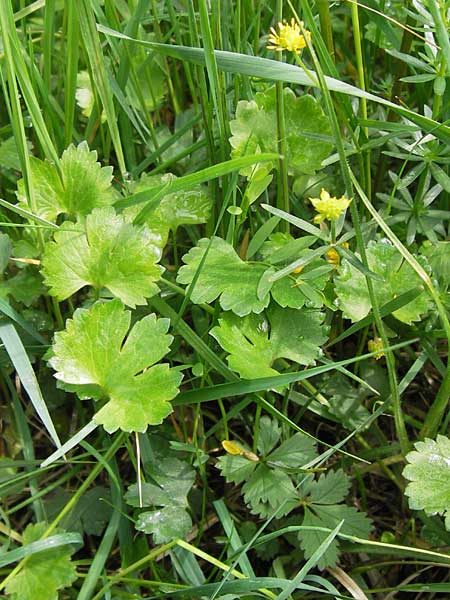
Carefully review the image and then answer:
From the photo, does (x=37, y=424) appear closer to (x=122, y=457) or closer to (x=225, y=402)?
(x=122, y=457)

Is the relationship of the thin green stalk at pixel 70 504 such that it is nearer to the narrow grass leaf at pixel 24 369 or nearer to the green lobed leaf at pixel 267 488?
the narrow grass leaf at pixel 24 369

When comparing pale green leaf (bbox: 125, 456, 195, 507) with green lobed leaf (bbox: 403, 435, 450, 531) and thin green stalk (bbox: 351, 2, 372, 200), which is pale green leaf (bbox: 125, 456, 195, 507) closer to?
green lobed leaf (bbox: 403, 435, 450, 531)

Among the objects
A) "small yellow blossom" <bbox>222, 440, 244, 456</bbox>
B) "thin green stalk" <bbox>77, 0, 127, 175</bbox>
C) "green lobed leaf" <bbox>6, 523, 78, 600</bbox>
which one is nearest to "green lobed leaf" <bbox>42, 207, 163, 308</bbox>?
"thin green stalk" <bbox>77, 0, 127, 175</bbox>

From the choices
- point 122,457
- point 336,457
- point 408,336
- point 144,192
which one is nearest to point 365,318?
point 408,336

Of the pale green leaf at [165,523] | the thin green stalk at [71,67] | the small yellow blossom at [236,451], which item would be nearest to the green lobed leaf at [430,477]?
the small yellow blossom at [236,451]

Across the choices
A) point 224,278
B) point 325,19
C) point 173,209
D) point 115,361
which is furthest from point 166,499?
point 325,19

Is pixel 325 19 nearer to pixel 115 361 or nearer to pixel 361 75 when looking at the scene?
pixel 361 75
